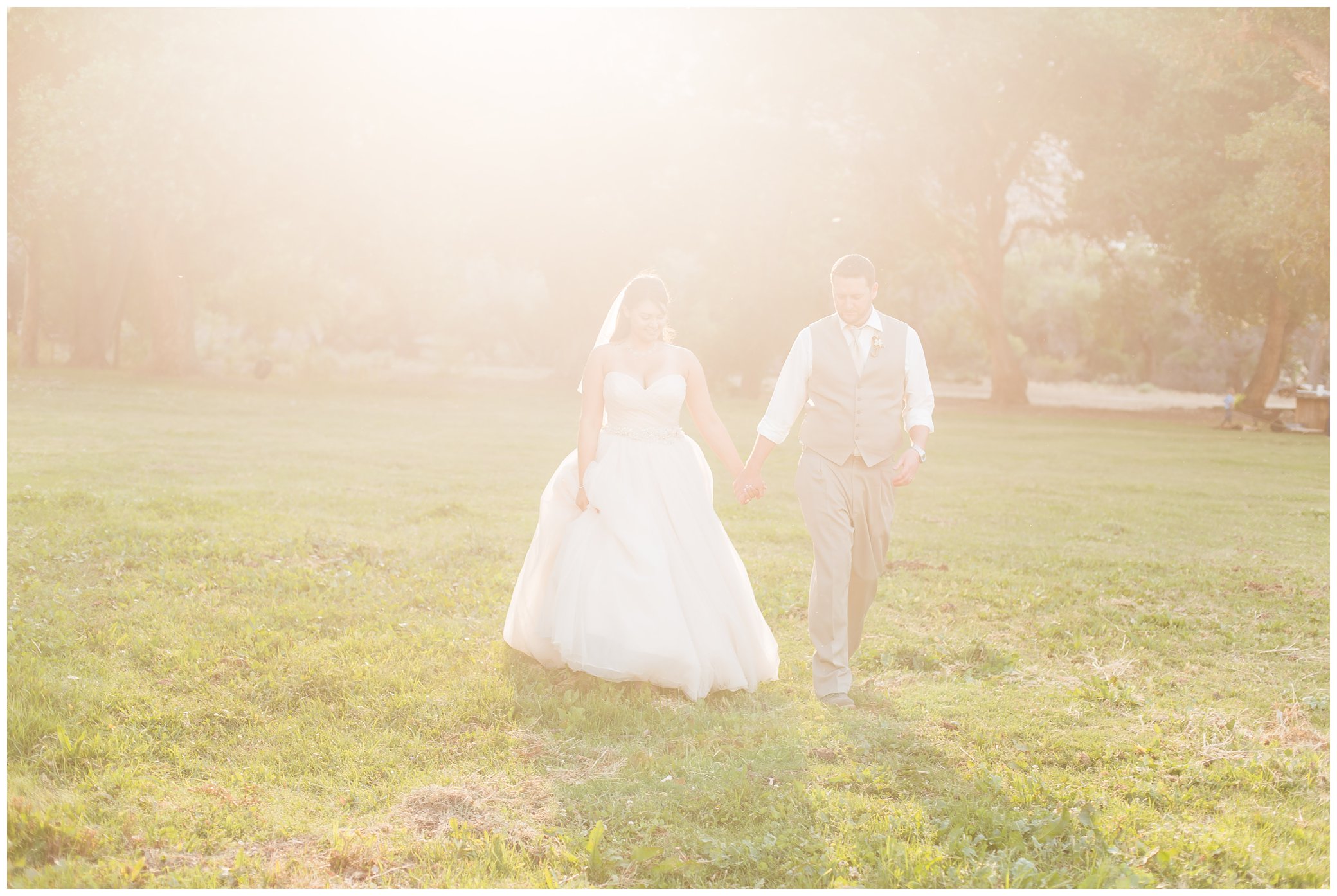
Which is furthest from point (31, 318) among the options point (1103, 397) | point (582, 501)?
point (1103, 397)

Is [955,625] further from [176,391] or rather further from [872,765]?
[176,391]

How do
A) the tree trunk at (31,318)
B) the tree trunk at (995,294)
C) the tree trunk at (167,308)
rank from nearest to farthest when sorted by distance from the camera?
the tree trunk at (167,308)
the tree trunk at (995,294)
the tree trunk at (31,318)

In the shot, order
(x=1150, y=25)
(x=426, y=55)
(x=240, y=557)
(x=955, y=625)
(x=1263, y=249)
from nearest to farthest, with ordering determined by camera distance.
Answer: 1. (x=955, y=625)
2. (x=240, y=557)
3. (x=1150, y=25)
4. (x=1263, y=249)
5. (x=426, y=55)

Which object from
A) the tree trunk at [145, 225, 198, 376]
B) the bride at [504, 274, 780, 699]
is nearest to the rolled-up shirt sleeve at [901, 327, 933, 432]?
the bride at [504, 274, 780, 699]

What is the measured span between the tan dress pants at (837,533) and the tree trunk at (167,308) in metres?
31.8

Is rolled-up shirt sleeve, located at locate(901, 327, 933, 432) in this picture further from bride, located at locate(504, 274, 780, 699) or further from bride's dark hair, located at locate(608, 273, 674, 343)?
bride's dark hair, located at locate(608, 273, 674, 343)

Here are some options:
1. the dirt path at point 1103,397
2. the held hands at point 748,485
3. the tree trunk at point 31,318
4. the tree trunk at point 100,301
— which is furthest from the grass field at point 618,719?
the dirt path at point 1103,397

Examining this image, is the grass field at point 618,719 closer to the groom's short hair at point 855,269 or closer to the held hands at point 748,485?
the held hands at point 748,485

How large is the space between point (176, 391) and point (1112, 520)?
942 inches

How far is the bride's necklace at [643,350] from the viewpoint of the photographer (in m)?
6.74

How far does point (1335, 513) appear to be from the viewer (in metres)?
7.31

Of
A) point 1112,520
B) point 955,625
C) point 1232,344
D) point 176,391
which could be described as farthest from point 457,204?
point 1232,344

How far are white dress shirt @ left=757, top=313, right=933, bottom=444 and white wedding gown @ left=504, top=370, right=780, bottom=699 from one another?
568 mm

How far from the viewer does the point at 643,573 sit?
6.34 meters
